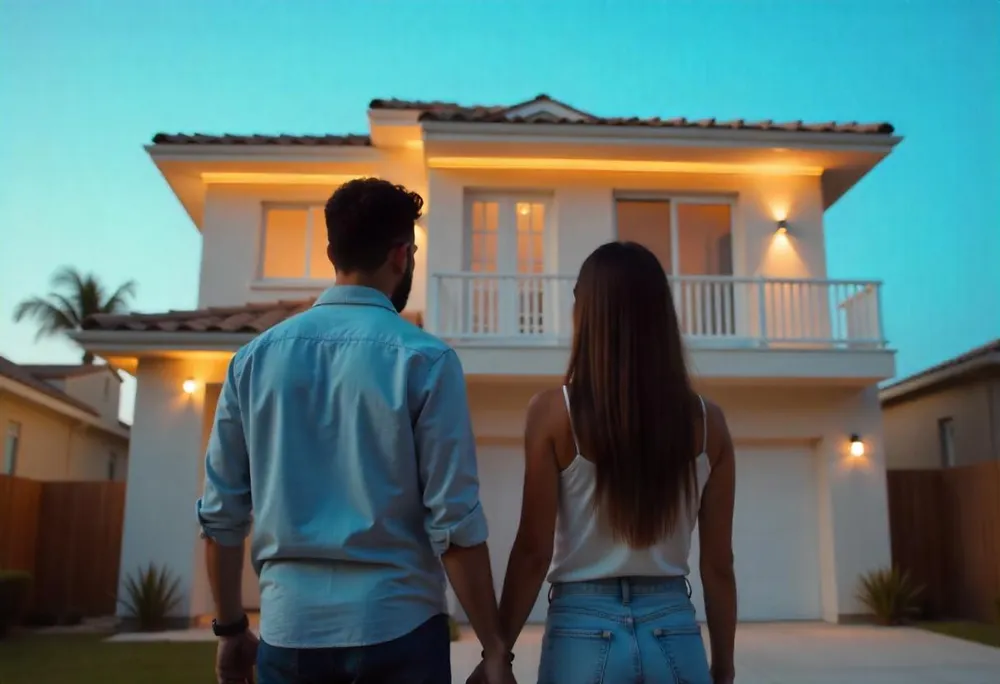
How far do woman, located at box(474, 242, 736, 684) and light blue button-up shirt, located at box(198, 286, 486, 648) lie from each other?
1.02ft

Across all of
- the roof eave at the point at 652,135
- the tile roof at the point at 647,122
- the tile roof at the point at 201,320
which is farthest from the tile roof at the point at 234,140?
the tile roof at the point at 201,320

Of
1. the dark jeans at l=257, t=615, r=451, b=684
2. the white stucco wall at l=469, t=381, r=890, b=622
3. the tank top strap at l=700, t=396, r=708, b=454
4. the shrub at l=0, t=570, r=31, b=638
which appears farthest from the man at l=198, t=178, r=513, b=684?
the shrub at l=0, t=570, r=31, b=638

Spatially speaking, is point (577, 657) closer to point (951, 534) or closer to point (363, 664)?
point (363, 664)

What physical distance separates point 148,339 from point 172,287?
32.0 meters

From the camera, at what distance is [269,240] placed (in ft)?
43.9

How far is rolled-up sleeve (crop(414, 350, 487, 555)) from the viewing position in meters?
1.89

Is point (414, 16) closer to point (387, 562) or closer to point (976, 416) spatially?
point (976, 416)

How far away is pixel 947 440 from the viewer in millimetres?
16359

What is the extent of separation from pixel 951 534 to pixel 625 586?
40.6ft

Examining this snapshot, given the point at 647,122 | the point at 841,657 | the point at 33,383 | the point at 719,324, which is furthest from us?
the point at 33,383

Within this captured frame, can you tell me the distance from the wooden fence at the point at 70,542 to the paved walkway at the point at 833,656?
2.25 meters

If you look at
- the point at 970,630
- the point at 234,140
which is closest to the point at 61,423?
the point at 234,140

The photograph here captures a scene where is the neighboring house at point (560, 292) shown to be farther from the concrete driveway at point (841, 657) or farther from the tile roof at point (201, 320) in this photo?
the concrete driveway at point (841, 657)

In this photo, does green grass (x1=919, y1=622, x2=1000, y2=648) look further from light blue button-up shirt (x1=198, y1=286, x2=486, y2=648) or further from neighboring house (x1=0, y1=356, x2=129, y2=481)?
neighboring house (x1=0, y1=356, x2=129, y2=481)
